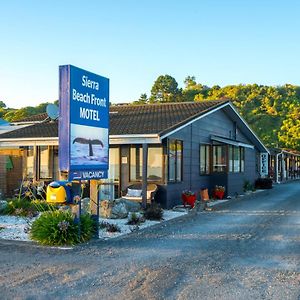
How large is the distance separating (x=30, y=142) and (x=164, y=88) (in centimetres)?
5974

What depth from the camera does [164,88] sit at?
250 ft

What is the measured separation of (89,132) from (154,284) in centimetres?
429

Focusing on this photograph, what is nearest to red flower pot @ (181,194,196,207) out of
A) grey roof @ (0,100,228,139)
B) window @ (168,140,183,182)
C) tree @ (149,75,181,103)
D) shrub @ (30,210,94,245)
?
window @ (168,140,183,182)

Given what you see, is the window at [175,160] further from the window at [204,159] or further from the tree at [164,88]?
the tree at [164,88]

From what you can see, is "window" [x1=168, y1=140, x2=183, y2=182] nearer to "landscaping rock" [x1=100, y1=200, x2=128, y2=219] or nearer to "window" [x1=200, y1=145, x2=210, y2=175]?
"window" [x1=200, y1=145, x2=210, y2=175]

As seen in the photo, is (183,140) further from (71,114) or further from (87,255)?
(87,255)

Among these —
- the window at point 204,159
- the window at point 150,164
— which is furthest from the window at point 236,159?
the window at point 150,164

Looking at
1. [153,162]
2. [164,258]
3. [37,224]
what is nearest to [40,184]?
[153,162]

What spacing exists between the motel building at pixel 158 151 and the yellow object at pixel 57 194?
5470 mm

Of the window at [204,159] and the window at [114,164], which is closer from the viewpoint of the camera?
the window at [114,164]

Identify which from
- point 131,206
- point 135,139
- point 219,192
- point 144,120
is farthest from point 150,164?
point 219,192

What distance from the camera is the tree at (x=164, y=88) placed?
74688mm

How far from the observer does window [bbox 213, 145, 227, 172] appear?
69.1ft

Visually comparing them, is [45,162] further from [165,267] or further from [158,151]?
[165,267]
